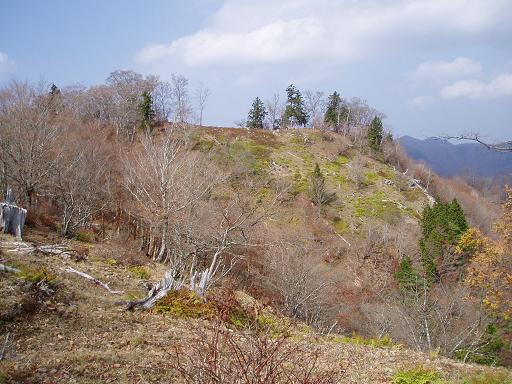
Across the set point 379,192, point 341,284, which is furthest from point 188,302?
point 379,192

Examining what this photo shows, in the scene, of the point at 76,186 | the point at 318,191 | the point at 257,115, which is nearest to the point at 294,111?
the point at 257,115

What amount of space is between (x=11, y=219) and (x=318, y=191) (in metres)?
33.2

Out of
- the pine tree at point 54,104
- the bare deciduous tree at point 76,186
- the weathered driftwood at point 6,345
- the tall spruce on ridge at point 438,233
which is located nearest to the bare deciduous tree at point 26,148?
the bare deciduous tree at point 76,186

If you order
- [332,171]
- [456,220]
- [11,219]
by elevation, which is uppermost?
[332,171]

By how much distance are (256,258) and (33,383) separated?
22.2 meters

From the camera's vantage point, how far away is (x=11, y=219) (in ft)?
39.8

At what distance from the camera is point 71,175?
59.7 feet

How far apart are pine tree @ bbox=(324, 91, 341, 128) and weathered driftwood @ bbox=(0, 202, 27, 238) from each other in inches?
2312

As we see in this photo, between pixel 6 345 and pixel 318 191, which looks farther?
pixel 318 191

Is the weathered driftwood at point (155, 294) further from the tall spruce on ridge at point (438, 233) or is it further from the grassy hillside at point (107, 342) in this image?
the tall spruce on ridge at point (438, 233)

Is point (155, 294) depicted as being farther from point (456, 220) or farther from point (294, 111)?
point (294, 111)

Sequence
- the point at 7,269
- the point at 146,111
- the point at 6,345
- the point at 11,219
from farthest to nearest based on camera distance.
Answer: the point at 146,111, the point at 11,219, the point at 7,269, the point at 6,345

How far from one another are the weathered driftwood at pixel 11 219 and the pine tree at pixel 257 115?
57839 mm

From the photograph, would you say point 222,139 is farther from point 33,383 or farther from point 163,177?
point 33,383
